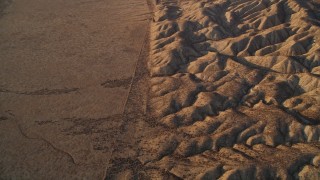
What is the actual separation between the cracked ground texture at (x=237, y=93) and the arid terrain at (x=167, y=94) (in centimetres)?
11

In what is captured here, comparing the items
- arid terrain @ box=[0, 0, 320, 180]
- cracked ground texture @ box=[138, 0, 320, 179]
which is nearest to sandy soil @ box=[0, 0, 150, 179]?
arid terrain @ box=[0, 0, 320, 180]

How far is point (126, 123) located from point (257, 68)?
1501 cm

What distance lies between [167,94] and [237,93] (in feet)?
21.0

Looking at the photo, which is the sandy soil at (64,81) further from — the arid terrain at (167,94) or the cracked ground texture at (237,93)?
the cracked ground texture at (237,93)

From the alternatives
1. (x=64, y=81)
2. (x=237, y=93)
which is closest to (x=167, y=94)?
(x=237, y=93)

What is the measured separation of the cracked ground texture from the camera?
27047 millimetres

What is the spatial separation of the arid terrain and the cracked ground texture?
11 cm

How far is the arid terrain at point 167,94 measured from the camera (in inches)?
1094

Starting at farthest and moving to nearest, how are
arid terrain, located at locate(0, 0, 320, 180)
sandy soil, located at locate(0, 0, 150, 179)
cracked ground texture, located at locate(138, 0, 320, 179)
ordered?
sandy soil, located at locate(0, 0, 150, 179)
arid terrain, located at locate(0, 0, 320, 180)
cracked ground texture, located at locate(138, 0, 320, 179)

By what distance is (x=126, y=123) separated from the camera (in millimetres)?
32781

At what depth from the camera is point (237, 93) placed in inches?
1374

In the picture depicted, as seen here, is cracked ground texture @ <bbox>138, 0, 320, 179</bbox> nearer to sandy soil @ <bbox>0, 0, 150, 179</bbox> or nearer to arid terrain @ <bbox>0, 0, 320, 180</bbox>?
arid terrain @ <bbox>0, 0, 320, 180</bbox>

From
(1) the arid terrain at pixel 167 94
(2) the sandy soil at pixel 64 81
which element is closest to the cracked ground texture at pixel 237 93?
(1) the arid terrain at pixel 167 94

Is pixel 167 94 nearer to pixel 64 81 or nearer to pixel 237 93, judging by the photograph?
pixel 237 93
